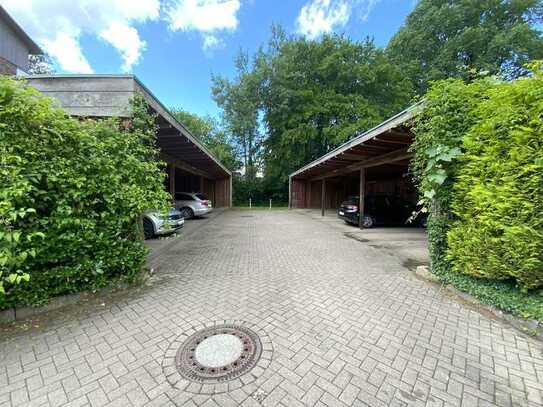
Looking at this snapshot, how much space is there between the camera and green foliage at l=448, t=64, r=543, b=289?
2357 millimetres

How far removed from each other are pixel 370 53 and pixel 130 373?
27.9 metres

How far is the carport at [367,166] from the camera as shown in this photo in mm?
5691

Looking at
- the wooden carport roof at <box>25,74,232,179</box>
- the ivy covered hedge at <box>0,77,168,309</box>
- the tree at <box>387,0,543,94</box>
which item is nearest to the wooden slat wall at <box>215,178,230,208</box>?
the wooden carport roof at <box>25,74,232,179</box>

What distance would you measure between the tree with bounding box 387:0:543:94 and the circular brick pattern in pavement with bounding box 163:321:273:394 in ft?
73.0

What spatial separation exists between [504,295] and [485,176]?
143 centimetres

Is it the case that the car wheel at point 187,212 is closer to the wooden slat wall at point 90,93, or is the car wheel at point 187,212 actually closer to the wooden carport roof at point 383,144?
the wooden carport roof at point 383,144

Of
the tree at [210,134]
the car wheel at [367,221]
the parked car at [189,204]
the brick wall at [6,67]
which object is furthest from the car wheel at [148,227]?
the tree at [210,134]

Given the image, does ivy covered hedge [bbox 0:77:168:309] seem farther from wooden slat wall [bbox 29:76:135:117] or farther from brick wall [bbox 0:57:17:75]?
brick wall [bbox 0:57:17:75]

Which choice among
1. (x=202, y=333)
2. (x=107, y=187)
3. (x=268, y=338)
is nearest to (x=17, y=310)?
(x=107, y=187)

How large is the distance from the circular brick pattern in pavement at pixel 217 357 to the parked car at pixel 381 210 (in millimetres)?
8175

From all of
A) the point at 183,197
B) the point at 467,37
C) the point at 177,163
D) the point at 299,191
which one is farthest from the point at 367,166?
the point at 467,37

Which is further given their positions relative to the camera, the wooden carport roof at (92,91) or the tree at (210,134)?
the tree at (210,134)

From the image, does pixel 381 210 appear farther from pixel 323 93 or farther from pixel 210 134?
pixel 210 134

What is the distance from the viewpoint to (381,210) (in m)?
9.66
